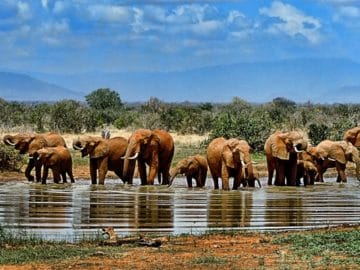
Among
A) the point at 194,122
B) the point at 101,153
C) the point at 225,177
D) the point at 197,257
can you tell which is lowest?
the point at 197,257

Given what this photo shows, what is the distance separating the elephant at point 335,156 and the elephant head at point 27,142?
936 cm

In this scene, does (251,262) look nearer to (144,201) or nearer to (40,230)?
(40,230)

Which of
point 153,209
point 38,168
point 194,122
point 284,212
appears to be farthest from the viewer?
point 194,122

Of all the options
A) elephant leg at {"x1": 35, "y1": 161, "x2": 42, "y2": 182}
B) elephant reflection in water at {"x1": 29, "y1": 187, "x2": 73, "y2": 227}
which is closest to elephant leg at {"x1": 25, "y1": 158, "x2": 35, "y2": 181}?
elephant leg at {"x1": 35, "y1": 161, "x2": 42, "y2": 182}

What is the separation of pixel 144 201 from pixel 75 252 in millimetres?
10350

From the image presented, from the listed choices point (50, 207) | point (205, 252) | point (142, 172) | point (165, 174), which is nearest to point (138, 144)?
point (142, 172)

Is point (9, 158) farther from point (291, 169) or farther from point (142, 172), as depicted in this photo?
point (291, 169)

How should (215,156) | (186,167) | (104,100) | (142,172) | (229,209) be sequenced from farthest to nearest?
(104,100)
(142,172)
(186,167)
(215,156)
(229,209)

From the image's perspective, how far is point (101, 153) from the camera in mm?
31828

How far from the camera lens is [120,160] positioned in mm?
32719

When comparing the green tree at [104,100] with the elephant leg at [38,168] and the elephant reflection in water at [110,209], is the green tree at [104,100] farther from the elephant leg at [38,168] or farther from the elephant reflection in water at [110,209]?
the elephant reflection in water at [110,209]

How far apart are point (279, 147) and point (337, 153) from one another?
3.09 m

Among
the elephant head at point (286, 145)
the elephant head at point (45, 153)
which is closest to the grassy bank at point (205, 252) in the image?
the elephant head at point (45, 153)

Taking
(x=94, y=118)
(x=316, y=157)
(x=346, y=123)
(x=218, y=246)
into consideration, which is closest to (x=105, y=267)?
(x=218, y=246)
